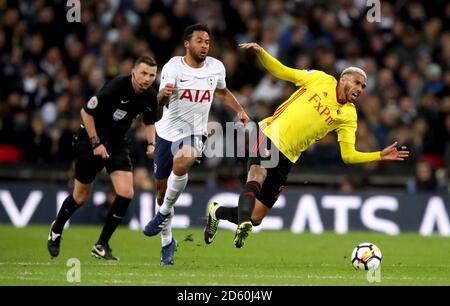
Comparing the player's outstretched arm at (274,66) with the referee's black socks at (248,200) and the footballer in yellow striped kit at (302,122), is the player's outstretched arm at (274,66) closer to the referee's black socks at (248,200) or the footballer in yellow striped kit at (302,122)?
the footballer in yellow striped kit at (302,122)

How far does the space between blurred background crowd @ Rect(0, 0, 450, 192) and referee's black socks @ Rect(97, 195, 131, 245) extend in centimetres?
633

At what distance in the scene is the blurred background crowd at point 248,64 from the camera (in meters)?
20.4

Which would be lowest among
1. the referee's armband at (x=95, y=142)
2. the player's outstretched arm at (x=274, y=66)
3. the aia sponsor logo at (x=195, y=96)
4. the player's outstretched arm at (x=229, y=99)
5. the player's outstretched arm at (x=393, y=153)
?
the referee's armband at (x=95, y=142)

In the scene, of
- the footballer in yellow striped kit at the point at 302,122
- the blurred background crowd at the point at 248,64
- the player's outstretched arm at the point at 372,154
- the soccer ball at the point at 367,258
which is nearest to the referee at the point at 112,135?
the footballer in yellow striped kit at the point at 302,122

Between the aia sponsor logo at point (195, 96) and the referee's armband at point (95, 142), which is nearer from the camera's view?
the referee's armband at point (95, 142)

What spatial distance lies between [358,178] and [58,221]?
8.18 m

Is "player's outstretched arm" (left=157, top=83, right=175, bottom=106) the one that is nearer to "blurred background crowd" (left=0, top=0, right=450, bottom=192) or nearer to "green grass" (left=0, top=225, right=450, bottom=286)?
"green grass" (left=0, top=225, right=450, bottom=286)

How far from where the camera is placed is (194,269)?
12242mm

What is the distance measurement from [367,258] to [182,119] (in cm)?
278

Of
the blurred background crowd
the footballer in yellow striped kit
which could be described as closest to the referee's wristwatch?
the footballer in yellow striped kit
